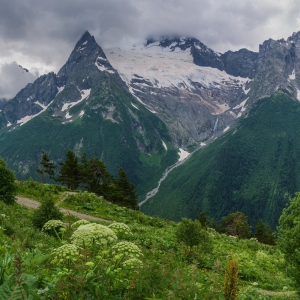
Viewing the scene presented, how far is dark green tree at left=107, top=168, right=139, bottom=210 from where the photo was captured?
189ft

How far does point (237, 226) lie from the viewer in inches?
2970

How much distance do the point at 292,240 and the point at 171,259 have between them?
873 centimetres

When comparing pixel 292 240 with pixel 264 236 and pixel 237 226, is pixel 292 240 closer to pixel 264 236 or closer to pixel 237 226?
pixel 237 226

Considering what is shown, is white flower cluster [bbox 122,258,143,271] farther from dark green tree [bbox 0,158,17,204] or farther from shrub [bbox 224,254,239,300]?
dark green tree [bbox 0,158,17,204]

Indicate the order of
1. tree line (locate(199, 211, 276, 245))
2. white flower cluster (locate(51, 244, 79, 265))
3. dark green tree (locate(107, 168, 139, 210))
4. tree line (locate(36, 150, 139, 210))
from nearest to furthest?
1. white flower cluster (locate(51, 244, 79, 265))
2. tree line (locate(36, 150, 139, 210))
3. dark green tree (locate(107, 168, 139, 210))
4. tree line (locate(199, 211, 276, 245))

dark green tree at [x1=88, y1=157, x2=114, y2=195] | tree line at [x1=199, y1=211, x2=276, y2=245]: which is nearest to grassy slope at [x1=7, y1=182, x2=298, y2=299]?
dark green tree at [x1=88, y1=157, x2=114, y2=195]

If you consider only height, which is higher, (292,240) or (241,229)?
(292,240)

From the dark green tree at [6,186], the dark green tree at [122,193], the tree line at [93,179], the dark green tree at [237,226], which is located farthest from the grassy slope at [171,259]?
the dark green tree at [237,226]

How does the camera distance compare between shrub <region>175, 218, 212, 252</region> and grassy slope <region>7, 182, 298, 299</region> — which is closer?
grassy slope <region>7, 182, 298, 299</region>

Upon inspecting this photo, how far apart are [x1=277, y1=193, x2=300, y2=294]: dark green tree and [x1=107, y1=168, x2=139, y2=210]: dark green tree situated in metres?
43.8

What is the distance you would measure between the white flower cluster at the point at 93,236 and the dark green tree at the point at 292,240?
9338 mm

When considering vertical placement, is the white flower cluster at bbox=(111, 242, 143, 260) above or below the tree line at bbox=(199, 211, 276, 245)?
above

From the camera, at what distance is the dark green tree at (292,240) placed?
13042mm

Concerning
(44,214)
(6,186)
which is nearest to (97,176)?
(6,186)
